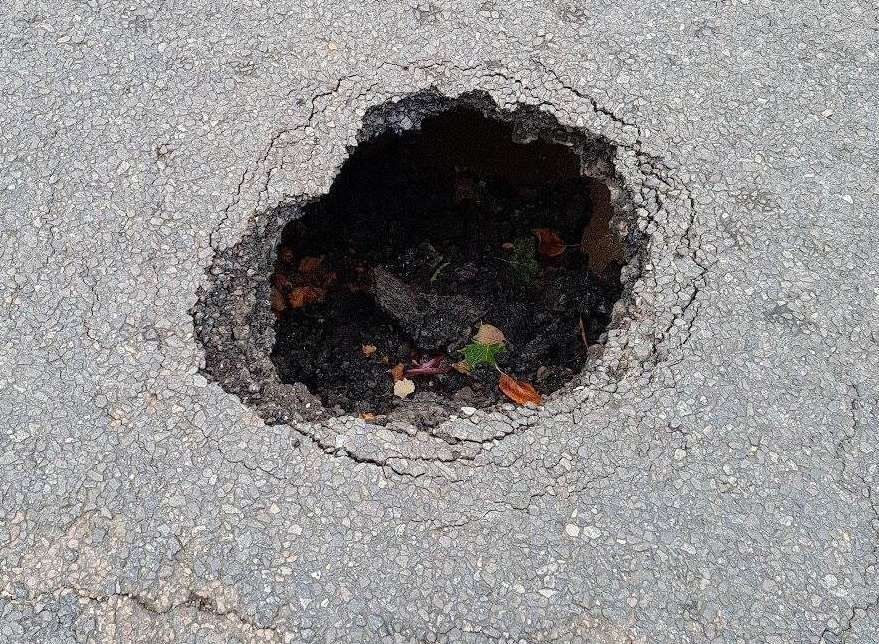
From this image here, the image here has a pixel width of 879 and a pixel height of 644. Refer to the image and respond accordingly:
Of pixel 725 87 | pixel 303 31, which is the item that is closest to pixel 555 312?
pixel 725 87

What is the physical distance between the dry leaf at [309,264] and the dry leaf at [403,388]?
716 mm

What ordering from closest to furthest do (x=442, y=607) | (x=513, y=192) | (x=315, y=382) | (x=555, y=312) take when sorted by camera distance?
1. (x=442, y=607)
2. (x=315, y=382)
3. (x=555, y=312)
4. (x=513, y=192)

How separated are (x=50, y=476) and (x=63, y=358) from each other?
388 millimetres

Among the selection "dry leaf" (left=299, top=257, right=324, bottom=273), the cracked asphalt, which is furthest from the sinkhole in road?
the cracked asphalt

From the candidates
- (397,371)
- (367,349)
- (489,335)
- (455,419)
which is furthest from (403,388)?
(455,419)

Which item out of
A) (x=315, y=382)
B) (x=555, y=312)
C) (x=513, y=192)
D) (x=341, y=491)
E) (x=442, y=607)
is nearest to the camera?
(x=442, y=607)

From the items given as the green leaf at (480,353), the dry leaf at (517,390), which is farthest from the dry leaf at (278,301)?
the dry leaf at (517,390)

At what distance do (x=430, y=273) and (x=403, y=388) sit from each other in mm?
671

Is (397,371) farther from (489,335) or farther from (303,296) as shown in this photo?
(303,296)

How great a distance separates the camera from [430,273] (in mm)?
3340

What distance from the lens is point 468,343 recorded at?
295 cm

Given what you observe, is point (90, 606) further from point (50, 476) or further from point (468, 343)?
point (468, 343)

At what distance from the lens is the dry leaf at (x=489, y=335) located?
2.95 m

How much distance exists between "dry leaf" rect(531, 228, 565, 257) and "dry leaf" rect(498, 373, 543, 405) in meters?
0.85
